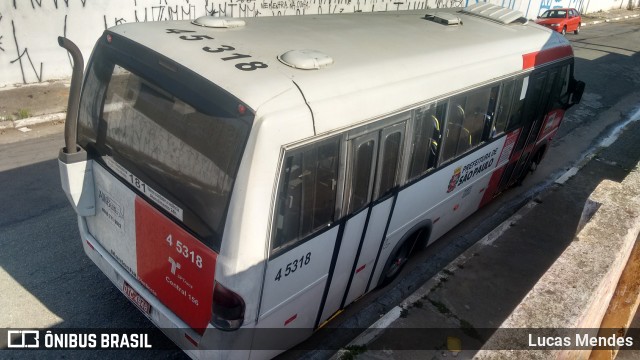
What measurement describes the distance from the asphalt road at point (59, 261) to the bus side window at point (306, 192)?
68.7 inches

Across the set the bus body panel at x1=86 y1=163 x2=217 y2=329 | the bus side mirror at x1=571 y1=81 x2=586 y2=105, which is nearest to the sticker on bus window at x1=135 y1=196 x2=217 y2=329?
the bus body panel at x1=86 y1=163 x2=217 y2=329

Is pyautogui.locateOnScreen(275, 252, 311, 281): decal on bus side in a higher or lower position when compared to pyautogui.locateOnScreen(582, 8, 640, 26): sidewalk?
lower

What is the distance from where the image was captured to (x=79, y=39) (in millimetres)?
10305

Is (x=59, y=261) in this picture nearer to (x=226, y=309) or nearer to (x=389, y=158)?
(x=226, y=309)

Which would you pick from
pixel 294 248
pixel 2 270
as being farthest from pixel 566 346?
pixel 2 270

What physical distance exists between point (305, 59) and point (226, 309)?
2.00 metres

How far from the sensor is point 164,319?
401cm

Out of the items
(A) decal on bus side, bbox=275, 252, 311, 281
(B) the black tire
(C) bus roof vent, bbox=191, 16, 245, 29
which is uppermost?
(C) bus roof vent, bbox=191, 16, 245, 29

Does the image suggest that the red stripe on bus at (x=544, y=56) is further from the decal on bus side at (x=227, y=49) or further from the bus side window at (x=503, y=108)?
the decal on bus side at (x=227, y=49)

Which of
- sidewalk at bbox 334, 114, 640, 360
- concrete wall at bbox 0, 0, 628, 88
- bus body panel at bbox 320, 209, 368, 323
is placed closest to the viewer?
bus body panel at bbox 320, 209, 368, 323

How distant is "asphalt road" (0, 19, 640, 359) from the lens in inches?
188

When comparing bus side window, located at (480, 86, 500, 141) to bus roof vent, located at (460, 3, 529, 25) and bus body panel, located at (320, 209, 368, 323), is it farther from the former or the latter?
bus body panel, located at (320, 209, 368, 323)

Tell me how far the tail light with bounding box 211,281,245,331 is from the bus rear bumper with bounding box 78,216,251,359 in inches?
4.7

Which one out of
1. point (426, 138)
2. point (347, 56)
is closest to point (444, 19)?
point (426, 138)
